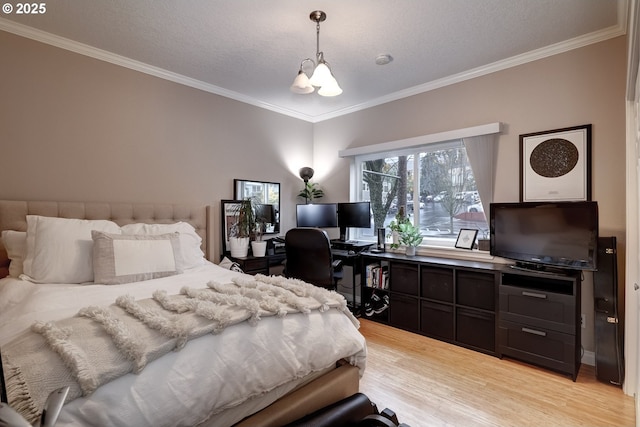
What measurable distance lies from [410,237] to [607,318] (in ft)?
5.41

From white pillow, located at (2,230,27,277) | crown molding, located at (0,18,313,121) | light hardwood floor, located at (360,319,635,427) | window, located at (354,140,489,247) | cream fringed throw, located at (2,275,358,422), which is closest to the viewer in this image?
cream fringed throw, located at (2,275,358,422)

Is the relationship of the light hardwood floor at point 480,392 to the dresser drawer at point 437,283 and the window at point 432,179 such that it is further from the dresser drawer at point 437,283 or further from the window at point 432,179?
the window at point 432,179

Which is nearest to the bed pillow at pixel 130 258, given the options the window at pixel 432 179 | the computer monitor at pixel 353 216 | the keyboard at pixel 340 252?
the keyboard at pixel 340 252

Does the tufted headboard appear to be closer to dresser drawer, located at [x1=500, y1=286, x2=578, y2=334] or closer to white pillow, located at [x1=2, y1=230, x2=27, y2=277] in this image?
white pillow, located at [x1=2, y1=230, x2=27, y2=277]

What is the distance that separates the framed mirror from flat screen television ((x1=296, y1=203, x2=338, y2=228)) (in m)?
0.32

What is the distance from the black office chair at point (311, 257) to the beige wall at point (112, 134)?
0.89 metres

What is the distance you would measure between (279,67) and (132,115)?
1.45m

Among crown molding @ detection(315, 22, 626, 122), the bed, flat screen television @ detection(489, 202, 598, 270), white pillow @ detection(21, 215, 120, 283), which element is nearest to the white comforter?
the bed

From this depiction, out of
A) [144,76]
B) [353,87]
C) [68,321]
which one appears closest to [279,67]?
[353,87]

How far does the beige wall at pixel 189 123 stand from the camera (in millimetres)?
2371

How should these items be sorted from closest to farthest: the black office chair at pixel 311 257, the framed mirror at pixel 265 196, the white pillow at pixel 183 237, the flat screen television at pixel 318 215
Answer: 1. the white pillow at pixel 183 237
2. the black office chair at pixel 311 257
3. the framed mirror at pixel 265 196
4. the flat screen television at pixel 318 215

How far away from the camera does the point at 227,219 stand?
3566 mm

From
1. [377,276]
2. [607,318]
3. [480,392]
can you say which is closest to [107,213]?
[377,276]

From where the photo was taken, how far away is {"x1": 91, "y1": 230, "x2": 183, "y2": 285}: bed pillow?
1.99 m
